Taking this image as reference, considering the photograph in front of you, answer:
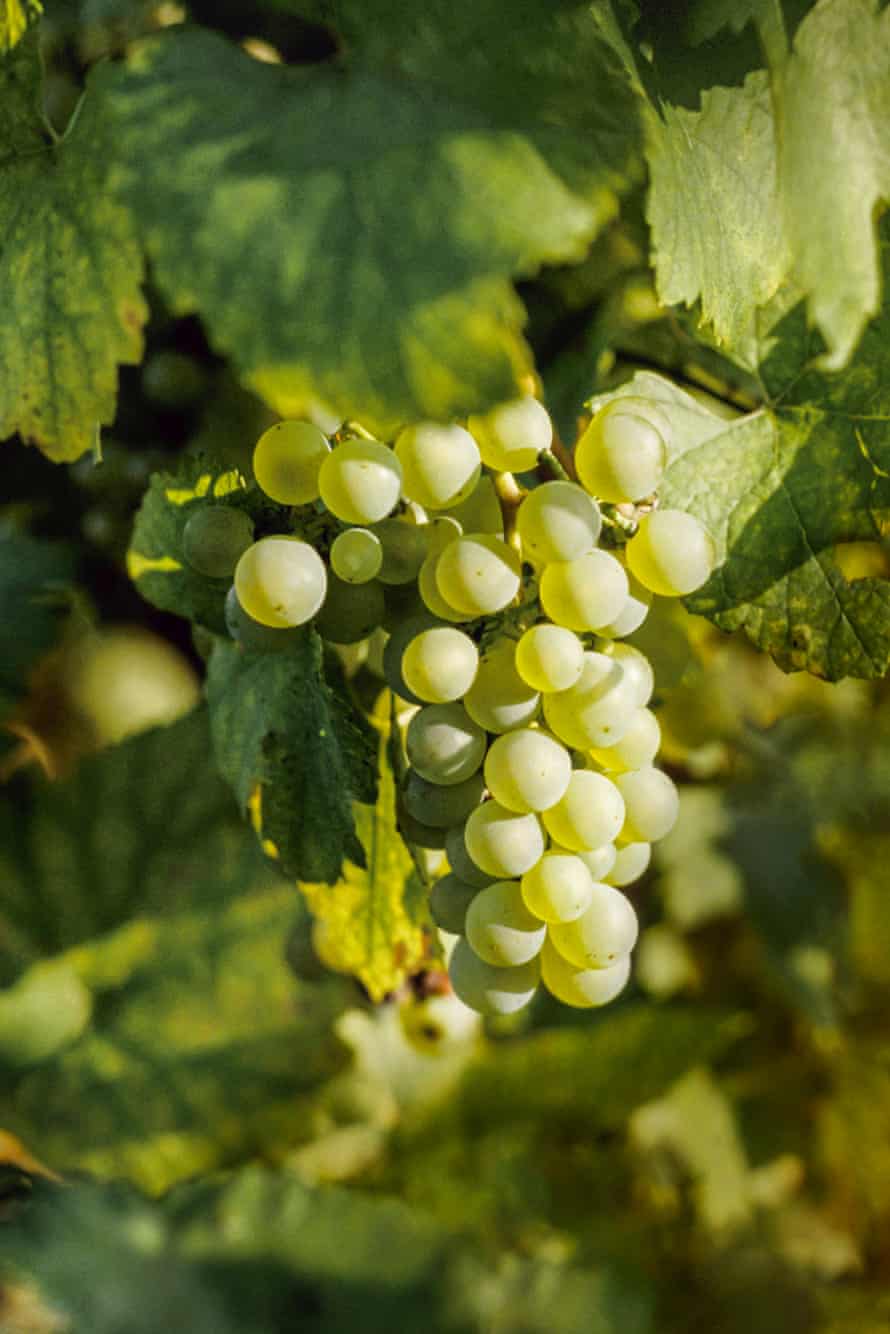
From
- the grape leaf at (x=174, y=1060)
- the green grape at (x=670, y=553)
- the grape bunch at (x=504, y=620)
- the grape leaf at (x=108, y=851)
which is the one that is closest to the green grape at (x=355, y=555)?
the grape bunch at (x=504, y=620)

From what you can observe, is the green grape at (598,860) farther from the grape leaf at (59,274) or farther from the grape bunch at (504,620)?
the grape leaf at (59,274)

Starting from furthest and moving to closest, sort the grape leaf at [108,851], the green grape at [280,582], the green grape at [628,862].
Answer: the grape leaf at [108,851], the green grape at [628,862], the green grape at [280,582]

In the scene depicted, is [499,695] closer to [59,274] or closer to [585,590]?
[585,590]

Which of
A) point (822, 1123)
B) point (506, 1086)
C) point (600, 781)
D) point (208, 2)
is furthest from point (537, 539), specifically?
point (822, 1123)

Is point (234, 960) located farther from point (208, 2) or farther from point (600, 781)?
point (208, 2)

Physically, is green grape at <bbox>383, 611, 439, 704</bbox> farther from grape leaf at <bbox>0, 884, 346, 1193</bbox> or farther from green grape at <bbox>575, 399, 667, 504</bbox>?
grape leaf at <bbox>0, 884, 346, 1193</bbox>
